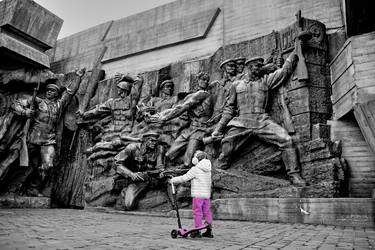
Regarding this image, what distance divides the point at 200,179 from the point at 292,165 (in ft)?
10.0

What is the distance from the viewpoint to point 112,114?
36.1ft

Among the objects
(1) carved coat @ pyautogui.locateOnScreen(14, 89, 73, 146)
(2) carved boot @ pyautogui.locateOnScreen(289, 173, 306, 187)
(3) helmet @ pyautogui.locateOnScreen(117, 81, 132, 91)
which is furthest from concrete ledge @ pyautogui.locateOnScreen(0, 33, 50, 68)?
(2) carved boot @ pyautogui.locateOnScreen(289, 173, 306, 187)

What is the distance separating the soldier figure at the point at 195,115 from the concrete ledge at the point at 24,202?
507 cm

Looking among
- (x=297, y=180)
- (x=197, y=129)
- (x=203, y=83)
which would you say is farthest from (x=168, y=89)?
(x=297, y=180)

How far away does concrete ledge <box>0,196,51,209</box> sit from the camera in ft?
35.0

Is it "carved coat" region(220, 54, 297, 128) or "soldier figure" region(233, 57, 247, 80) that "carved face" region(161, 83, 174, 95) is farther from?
"carved coat" region(220, 54, 297, 128)

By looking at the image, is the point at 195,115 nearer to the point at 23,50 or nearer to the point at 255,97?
the point at 255,97

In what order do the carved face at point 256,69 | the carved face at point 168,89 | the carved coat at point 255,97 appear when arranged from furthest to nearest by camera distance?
the carved face at point 168,89, the carved face at point 256,69, the carved coat at point 255,97

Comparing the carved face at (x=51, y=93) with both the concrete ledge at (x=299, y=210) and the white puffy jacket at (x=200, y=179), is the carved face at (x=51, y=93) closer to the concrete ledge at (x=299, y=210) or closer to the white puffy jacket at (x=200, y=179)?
the concrete ledge at (x=299, y=210)

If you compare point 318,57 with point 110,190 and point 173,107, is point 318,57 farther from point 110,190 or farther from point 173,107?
point 110,190

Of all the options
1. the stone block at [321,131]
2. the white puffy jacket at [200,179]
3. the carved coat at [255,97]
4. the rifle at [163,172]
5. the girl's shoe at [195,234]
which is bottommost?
the girl's shoe at [195,234]

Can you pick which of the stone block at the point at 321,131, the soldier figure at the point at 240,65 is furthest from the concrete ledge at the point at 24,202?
the stone block at the point at 321,131

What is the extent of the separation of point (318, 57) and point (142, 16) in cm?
814

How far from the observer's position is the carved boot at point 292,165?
22.2ft
